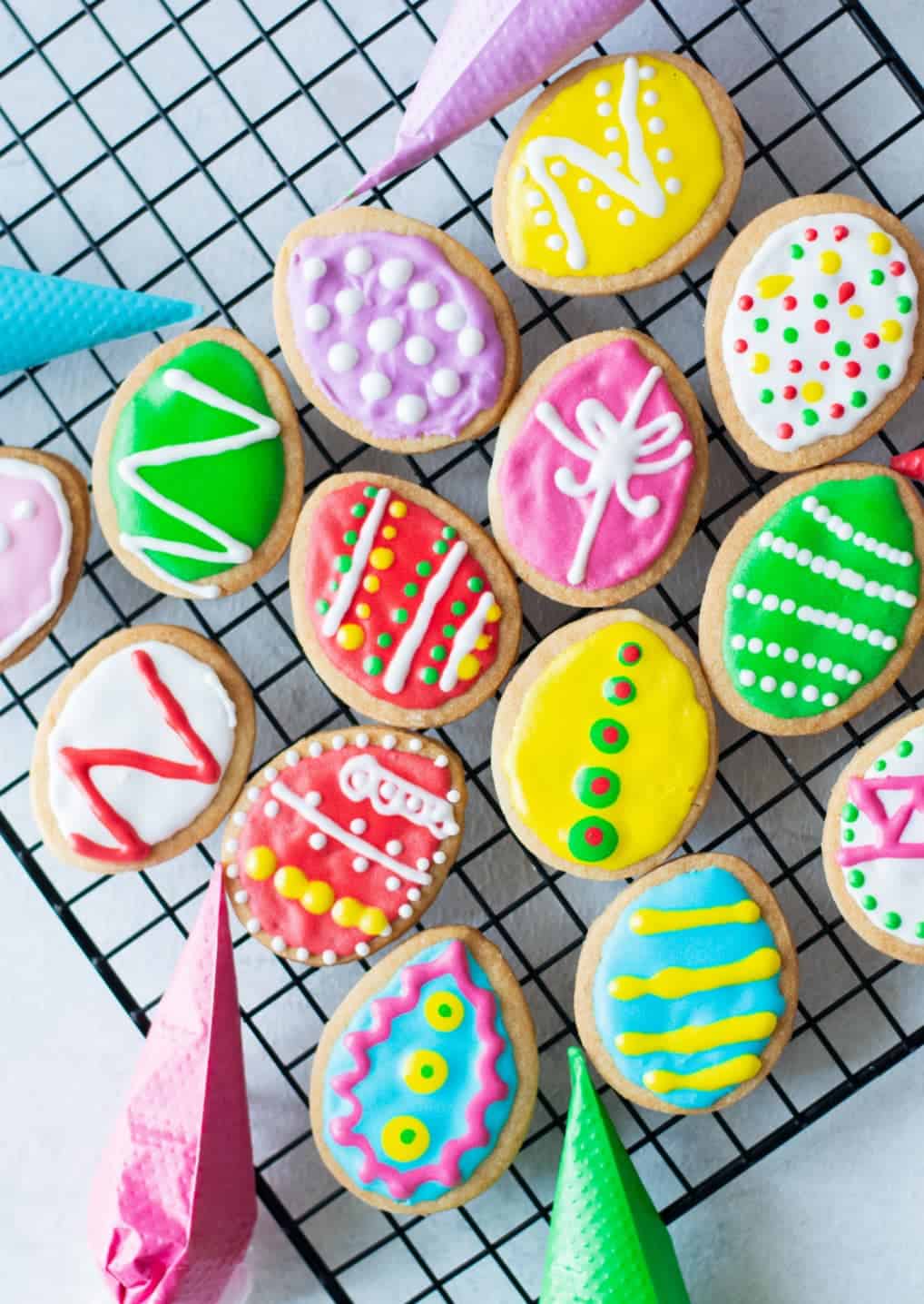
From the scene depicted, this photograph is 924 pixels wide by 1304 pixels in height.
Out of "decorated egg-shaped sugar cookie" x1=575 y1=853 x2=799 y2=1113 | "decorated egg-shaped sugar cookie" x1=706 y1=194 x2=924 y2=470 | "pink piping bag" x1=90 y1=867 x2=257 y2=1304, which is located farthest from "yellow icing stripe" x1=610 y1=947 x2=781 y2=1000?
"decorated egg-shaped sugar cookie" x1=706 y1=194 x2=924 y2=470

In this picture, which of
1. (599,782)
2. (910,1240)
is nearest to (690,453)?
(599,782)

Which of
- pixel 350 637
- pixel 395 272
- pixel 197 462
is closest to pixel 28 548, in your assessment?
pixel 197 462

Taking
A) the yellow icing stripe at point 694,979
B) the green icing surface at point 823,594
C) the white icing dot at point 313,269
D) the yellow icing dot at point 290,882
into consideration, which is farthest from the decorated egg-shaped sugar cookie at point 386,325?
the yellow icing stripe at point 694,979

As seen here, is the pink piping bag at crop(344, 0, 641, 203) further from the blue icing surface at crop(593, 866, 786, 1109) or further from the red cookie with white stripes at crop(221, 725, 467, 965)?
the blue icing surface at crop(593, 866, 786, 1109)

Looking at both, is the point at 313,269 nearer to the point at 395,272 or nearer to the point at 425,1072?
the point at 395,272

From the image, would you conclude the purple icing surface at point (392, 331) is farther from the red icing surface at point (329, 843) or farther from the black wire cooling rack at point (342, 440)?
the red icing surface at point (329, 843)

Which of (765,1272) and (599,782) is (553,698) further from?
(765,1272)

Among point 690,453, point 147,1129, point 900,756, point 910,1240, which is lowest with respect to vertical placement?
point 910,1240
